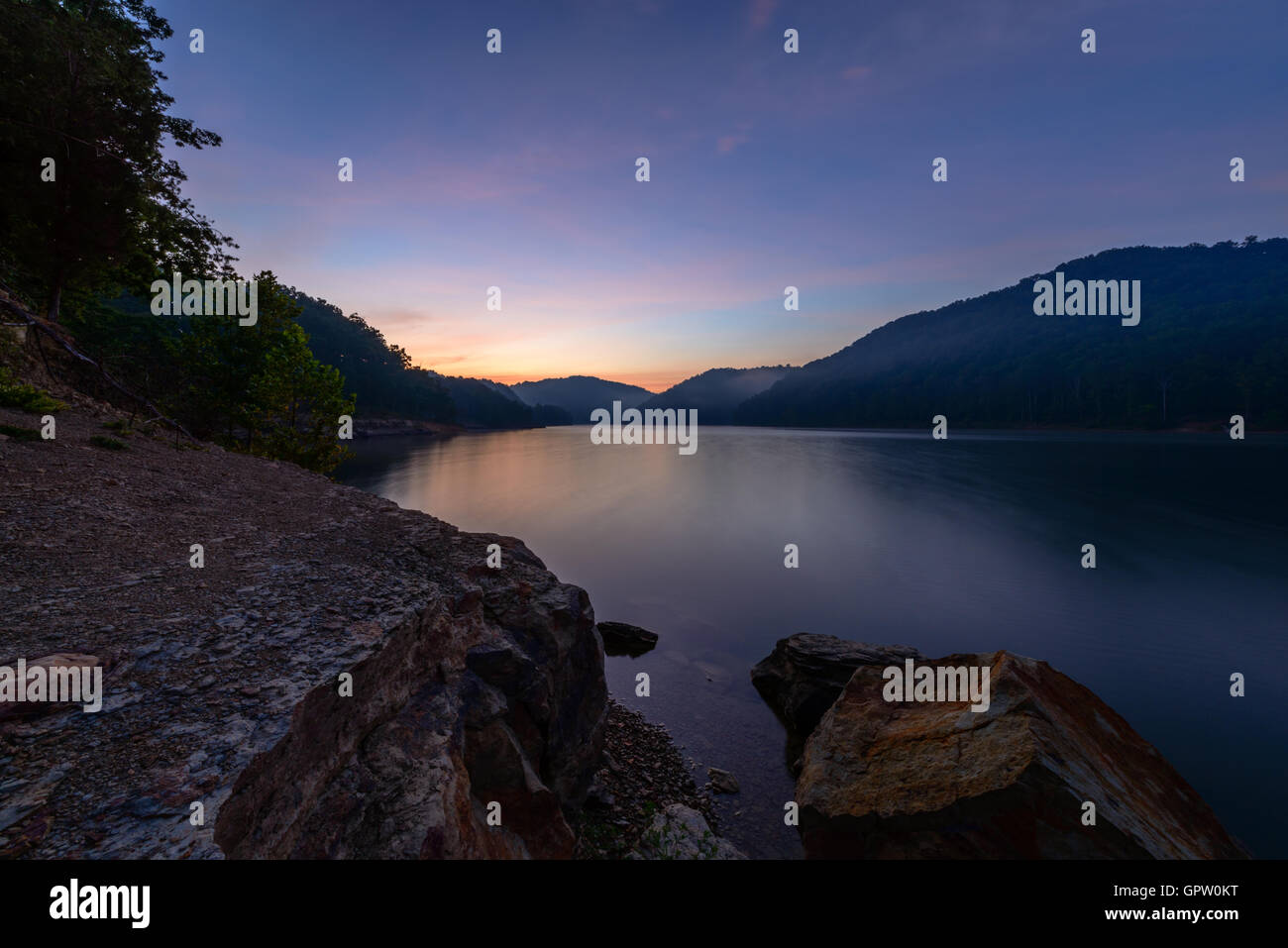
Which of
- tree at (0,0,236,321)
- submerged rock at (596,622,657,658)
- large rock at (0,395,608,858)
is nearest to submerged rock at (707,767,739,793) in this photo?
large rock at (0,395,608,858)

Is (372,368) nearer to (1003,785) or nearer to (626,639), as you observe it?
(626,639)

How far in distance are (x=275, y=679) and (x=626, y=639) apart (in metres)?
12.2

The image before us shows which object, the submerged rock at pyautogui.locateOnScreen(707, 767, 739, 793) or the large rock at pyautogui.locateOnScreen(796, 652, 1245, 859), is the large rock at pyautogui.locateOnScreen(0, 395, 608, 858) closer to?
the submerged rock at pyautogui.locateOnScreen(707, 767, 739, 793)

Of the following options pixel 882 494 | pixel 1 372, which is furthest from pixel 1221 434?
pixel 1 372

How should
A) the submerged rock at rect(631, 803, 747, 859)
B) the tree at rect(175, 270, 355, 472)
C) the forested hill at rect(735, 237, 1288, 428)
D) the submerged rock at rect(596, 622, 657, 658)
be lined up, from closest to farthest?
the submerged rock at rect(631, 803, 747, 859) < the submerged rock at rect(596, 622, 657, 658) < the tree at rect(175, 270, 355, 472) < the forested hill at rect(735, 237, 1288, 428)

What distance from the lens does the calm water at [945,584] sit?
11148 millimetres

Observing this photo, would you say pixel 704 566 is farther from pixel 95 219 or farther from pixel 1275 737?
pixel 95 219

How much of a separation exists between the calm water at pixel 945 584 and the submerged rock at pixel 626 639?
522 mm

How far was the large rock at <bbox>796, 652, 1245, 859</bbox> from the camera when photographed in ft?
19.4

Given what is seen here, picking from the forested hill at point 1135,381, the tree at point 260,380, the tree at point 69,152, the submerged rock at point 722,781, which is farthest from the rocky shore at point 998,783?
the forested hill at point 1135,381

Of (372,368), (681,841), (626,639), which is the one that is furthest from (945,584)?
(372,368)

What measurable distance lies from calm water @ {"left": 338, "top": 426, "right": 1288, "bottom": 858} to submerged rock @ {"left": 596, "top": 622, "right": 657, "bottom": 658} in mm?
522

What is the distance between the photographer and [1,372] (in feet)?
39.7

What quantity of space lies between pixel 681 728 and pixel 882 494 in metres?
43.7
